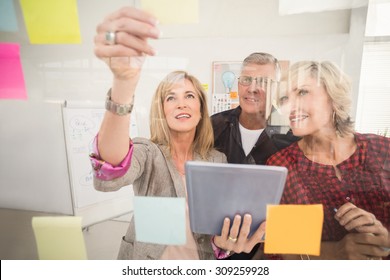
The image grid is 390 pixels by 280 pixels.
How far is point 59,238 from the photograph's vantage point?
2.69 ft

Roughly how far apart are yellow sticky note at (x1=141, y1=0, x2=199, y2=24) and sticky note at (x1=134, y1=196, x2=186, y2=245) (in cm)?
50

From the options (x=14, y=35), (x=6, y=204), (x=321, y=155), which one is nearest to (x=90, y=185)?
(x=6, y=204)

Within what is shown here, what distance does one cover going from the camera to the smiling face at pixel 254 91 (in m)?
0.71

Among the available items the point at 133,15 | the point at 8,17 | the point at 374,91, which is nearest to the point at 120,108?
the point at 133,15

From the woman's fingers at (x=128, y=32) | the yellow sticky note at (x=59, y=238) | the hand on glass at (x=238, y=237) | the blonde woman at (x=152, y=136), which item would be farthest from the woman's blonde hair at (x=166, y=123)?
the yellow sticky note at (x=59, y=238)

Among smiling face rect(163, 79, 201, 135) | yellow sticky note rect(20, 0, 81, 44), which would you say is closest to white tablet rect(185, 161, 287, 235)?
smiling face rect(163, 79, 201, 135)

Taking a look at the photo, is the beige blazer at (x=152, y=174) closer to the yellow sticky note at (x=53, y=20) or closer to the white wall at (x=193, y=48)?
the white wall at (x=193, y=48)

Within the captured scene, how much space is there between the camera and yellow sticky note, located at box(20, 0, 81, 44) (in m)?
0.71

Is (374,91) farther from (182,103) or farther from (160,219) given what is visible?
(160,219)

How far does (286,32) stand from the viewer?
27.4 inches

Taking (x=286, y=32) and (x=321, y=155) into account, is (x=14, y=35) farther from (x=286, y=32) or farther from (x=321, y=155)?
(x=321, y=155)

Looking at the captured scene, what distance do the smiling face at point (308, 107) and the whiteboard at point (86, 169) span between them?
0.44m

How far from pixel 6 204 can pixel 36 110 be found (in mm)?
361

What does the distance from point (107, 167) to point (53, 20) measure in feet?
1.44
